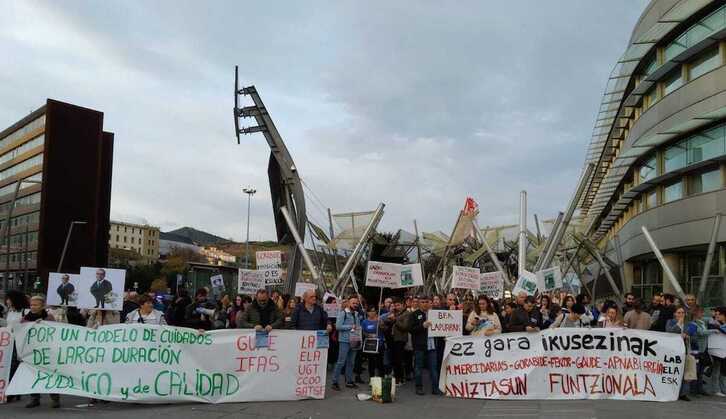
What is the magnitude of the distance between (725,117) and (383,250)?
22634 millimetres

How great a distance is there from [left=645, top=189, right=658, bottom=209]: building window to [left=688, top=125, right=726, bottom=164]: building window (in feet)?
16.4

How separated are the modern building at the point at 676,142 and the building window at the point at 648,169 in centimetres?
5

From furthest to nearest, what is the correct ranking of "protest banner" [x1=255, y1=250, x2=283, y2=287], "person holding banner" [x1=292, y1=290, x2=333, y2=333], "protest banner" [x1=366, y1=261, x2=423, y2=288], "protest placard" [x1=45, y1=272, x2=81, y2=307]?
"protest banner" [x1=255, y1=250, x2=283, y2=287] → "protest banner" [x1=366, y1=261, x2=423, y2=288] → "protest placard" [x1=45, y1=272, x2=81, y2=307] → "person holding banner" [x1=292, y1=290, x2=333, y2=333]

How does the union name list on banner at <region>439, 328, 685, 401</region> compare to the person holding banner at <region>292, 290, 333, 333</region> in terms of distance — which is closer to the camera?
the union name list on banner at <region>439, 328, 685, 401</region>

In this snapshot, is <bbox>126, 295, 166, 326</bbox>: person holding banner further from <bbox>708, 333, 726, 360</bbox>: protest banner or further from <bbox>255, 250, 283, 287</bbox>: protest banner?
<bbox>255, 250, 283, 287</bbox>: protest banner

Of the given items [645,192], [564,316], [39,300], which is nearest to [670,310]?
Answer: [564,316]

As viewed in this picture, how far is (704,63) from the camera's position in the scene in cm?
2975

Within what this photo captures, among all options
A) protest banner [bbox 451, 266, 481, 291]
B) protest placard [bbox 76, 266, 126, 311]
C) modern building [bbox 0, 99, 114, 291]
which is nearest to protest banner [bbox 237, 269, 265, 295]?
protest banner [bbox 451, 266, 481, 291]

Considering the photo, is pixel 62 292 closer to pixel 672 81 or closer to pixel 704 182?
pixel 704 182

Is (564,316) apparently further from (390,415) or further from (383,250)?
(383,250)

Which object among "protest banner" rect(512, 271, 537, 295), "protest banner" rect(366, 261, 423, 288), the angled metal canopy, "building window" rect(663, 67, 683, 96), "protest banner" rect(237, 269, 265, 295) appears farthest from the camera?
"building window" rect(663, 67, 683, 96)

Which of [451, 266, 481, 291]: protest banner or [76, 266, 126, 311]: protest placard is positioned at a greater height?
[451, 266, 481, 291]: protest banner

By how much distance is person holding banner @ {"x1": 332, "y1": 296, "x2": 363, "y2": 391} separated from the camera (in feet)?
43.5

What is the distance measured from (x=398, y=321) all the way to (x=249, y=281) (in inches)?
388
